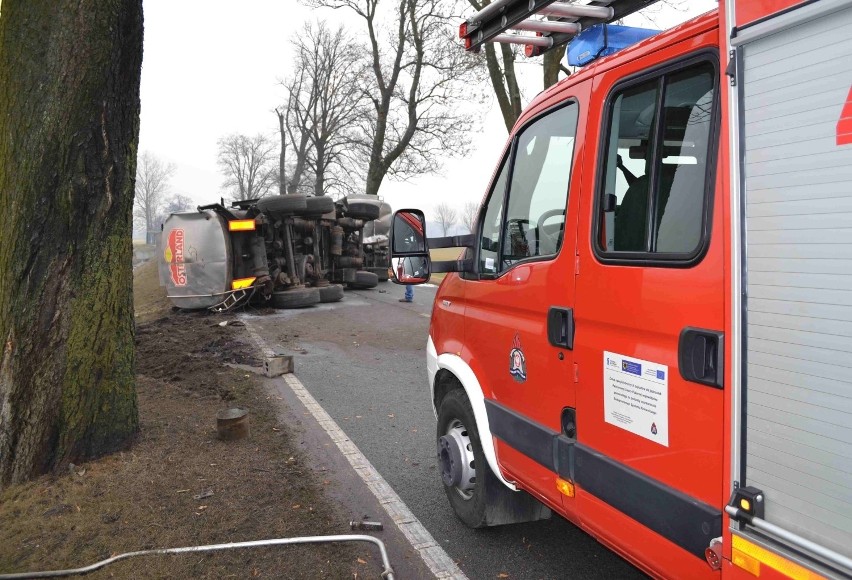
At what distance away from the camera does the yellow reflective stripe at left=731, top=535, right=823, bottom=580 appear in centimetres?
157

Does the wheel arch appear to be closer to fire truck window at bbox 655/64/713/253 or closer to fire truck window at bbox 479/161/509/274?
fire truck window at bbox 479/161/509/274

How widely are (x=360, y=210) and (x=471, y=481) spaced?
1234cm

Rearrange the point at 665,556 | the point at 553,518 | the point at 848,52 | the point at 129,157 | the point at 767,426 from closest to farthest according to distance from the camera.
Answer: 1. the point at 848,52
2. the point at 767,426
3. the point at 665,556
4. the point at 553,518
5. the point at 129,157

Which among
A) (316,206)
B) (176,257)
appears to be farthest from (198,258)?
(316,206)

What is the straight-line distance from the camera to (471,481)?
11.8ft

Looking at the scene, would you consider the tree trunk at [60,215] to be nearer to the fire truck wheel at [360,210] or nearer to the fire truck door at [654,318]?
the fire truck door at [654,318]

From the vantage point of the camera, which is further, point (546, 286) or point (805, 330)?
point (546, 286)

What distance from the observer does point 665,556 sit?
2.08m

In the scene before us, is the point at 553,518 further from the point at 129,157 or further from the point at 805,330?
the point at 129,157

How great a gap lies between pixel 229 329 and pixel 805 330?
33.6ft

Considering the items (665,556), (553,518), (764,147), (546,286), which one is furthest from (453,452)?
(764,147)

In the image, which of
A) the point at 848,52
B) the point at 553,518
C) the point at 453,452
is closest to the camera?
the point at 848,52

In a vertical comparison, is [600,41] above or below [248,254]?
above

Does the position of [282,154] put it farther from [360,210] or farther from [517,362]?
[517,362]
